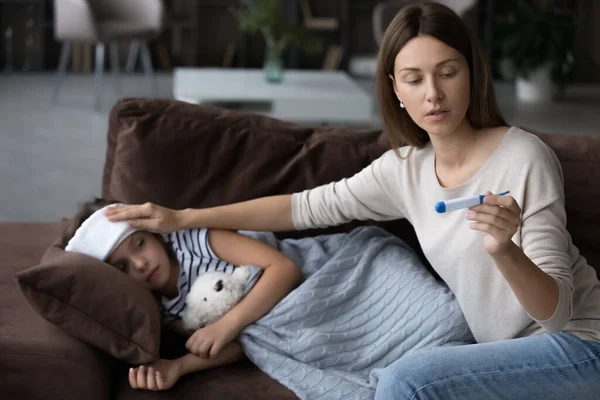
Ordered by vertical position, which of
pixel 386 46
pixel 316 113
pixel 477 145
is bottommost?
pixel 316 113

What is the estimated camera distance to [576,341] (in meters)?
1.71

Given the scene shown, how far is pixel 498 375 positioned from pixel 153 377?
2.17 ft

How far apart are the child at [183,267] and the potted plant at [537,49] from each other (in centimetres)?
558

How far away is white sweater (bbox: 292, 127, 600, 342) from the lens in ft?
5.58

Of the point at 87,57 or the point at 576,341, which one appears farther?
the point at 87,57

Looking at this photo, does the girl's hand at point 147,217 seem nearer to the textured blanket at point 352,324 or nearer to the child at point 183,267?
the child at point 183,267

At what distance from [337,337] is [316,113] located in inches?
131

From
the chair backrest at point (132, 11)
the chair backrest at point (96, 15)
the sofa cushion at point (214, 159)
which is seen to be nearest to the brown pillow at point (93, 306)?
the sofa cushion at point (214, 159)

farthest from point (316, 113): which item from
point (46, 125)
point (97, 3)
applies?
point (97, 3)

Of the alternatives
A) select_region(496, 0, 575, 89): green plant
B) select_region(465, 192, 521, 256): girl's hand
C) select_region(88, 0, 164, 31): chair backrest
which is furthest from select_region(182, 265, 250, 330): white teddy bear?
select_region(496, 0, 575, 89): green plant

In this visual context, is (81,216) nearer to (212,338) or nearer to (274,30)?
(212,338)

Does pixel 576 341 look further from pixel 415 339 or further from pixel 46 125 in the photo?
pixel 46 125

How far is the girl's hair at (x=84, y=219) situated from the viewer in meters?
2.09

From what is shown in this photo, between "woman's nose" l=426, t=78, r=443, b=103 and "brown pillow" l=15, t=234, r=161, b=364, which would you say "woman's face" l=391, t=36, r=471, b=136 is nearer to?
"woman's nose" l=426, t=78, r=443, b=103
